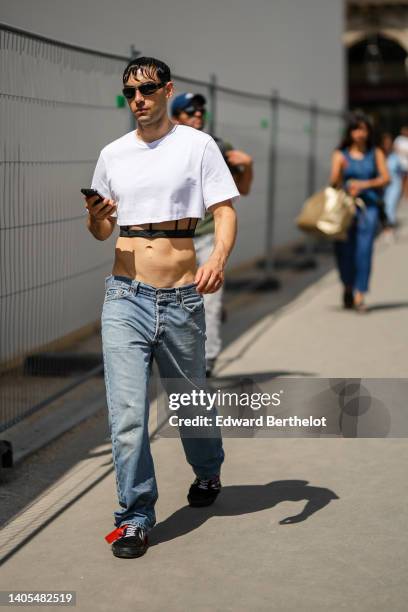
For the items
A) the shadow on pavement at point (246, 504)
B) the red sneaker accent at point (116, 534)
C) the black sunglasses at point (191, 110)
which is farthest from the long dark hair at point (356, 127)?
the red sneaker accent at point (116, 534)

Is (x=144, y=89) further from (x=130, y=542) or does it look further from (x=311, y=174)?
(x=311, y=174)

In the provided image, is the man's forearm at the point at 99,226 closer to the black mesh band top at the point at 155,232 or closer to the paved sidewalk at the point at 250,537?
the black mesh band top at the point at 155,232

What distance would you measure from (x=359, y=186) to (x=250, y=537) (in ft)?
21.6

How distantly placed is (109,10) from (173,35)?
2.48m

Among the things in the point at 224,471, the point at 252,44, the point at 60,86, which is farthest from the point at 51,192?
the point at 252,44

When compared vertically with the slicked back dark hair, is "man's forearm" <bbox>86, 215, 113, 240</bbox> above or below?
below

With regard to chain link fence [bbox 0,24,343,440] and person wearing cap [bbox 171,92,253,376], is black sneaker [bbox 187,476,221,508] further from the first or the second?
person wearing cap [bbox 171,92,253,376]

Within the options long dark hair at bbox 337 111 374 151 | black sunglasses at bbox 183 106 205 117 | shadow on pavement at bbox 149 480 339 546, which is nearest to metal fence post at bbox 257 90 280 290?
long dark hair at bbox 337 111 374 151

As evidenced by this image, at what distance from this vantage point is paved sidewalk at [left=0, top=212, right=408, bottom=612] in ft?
14.8

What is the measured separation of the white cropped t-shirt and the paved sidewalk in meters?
1.32

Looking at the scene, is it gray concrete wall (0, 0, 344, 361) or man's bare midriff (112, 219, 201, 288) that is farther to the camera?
gray concrete wall (0, 0, 344, 361)

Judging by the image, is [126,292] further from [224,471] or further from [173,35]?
[173,35]

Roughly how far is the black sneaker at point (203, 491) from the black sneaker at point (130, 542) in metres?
0.63

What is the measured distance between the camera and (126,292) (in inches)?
199
